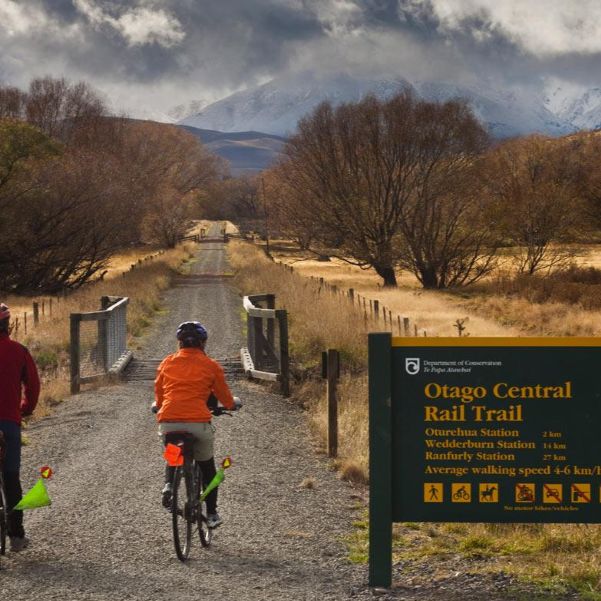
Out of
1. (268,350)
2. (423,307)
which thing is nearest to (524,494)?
(268,350)

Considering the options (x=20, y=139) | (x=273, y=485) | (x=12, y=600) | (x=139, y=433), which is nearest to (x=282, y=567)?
(x=12, y=600)

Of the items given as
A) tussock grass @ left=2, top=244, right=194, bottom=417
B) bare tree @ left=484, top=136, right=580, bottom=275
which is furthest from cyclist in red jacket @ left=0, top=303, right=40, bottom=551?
bare tree @ left=484, top=136, right=580, bottom=275

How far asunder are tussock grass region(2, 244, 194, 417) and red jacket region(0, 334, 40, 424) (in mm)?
6797

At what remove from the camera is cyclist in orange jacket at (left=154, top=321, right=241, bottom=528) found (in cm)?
653

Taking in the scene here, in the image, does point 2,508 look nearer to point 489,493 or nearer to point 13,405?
point 13,405

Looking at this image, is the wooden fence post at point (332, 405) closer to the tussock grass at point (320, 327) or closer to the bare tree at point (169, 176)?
the tussock grass at point (320, 327)

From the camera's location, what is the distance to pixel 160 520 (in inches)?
296

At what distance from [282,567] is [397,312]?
26.9 meters

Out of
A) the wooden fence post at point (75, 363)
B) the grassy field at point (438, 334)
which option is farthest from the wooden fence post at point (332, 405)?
the wooden fence post at point (75, 363)

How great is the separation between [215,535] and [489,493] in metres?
2.43

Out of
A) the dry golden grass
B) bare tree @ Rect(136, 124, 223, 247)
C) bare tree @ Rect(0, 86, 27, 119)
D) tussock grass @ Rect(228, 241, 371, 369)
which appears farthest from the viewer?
bare tree @ Rect(136, 124, 223, 247)

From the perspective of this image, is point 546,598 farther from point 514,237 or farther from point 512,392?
point 514,237

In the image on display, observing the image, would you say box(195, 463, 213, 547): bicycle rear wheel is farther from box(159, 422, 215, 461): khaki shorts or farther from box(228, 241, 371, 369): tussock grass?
box(228, 241, 371, 369): tussock grass

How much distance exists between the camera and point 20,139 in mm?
41031
